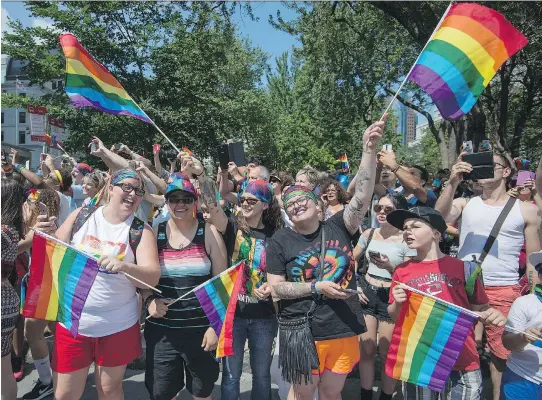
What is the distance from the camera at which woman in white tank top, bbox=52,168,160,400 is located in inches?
118

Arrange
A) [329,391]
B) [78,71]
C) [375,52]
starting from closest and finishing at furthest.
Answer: [329,391] < [78,71] < [375,52]

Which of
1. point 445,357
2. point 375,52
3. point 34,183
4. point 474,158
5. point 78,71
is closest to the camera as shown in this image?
point 445,357

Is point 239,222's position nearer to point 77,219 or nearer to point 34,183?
point 77,219

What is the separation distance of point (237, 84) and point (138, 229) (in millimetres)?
29837

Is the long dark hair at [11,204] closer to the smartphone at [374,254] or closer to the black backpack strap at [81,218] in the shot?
the black backpack strap at [81,218]

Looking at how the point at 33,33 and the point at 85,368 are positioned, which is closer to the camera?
the point at 85,368

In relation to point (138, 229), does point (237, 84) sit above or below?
above

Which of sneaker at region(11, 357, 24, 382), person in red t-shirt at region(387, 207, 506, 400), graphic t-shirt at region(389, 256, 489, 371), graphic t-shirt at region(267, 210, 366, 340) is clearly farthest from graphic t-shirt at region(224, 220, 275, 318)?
sneaker at region(11, 357, 24, 382)

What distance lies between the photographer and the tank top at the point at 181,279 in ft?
10.4

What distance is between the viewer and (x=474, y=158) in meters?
3.51

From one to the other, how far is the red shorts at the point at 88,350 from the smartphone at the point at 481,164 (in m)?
2.77

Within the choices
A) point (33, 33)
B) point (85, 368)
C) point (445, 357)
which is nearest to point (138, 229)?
point (85, 368)

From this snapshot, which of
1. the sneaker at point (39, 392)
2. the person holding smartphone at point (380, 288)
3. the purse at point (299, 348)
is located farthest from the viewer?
the sneaker at point (39, 392)

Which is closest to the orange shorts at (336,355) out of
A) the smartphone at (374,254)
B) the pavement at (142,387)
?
the smartphone at (374,254)
